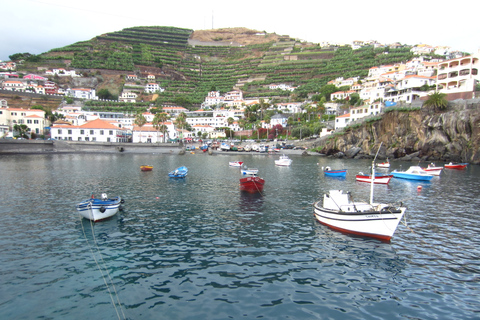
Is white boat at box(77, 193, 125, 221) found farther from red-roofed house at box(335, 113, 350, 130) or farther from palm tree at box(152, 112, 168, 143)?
red-roofed house at box(335, 113, 350, 130)

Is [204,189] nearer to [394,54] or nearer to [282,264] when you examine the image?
[282,264]

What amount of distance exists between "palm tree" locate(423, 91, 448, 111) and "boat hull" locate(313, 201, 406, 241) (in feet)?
224

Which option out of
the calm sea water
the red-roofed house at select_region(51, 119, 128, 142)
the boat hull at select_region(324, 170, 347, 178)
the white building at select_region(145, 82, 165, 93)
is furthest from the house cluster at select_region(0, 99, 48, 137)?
the boat hull at select_region(324, 170, 347, 178)

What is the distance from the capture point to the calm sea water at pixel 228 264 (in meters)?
11.2

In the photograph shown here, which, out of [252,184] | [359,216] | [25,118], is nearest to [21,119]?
[25,118]

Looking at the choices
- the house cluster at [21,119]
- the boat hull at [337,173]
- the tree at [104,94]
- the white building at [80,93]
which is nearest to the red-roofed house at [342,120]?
the boat hull at [337,173]

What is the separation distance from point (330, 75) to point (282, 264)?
184 m

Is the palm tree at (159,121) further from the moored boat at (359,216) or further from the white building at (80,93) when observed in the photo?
the moored boat at (359,216)

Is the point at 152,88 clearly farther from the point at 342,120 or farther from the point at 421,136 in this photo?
the point at 421,136

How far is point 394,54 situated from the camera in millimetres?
171250

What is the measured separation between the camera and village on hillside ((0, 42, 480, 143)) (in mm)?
86438

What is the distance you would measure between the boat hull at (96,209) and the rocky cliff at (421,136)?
194 feet

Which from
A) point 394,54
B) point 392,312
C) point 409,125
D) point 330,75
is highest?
point 394,54

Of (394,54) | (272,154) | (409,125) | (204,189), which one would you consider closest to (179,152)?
(272,154)
